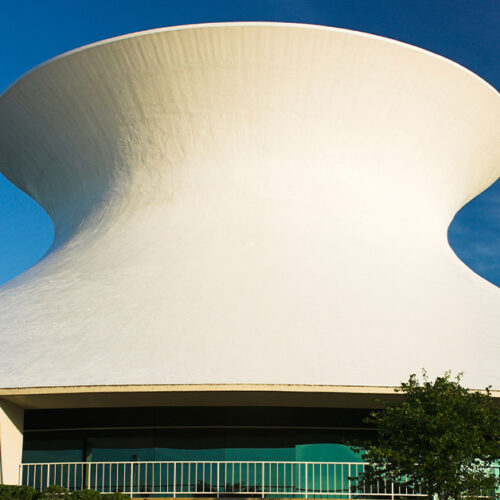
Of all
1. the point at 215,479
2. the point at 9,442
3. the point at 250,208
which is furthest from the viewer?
the point at 250,208

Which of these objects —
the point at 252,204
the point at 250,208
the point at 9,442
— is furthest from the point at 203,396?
the point at 252,204

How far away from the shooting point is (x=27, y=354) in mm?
12266

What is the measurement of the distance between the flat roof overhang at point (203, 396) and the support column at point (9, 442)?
0.70 feet

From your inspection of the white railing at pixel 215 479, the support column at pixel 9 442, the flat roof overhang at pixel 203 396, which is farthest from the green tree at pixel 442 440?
the support column at pixel 9 442

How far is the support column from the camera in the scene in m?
12.0

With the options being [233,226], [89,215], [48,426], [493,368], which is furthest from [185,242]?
[493,368]

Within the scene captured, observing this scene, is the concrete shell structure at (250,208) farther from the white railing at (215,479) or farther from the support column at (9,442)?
the white railing at (215,479)

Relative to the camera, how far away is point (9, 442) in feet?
40.4

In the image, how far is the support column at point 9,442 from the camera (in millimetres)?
12031

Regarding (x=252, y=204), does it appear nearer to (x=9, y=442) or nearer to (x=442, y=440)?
(x=9, y=442)

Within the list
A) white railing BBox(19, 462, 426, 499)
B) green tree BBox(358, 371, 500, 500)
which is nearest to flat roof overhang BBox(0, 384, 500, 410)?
green tree BBox(358, 371, 500, 500)

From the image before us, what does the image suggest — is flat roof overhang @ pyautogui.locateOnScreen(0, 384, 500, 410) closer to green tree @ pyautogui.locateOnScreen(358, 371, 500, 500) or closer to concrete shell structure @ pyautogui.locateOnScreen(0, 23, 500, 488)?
concrete shell structure @ pyautogui.locateOnScreen(0, 23, 500, 488)

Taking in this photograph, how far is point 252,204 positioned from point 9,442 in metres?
6.60

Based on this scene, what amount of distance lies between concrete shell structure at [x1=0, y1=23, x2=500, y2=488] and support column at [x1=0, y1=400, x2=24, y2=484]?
1.19 feet
